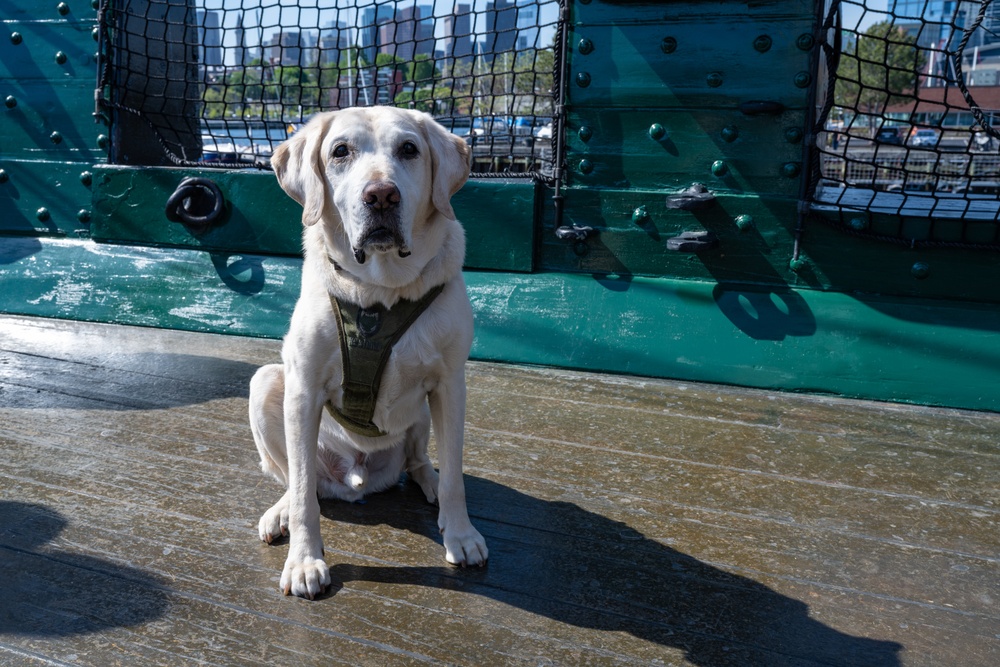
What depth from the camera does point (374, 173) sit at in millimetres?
2180

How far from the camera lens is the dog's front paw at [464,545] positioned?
7.53 ft

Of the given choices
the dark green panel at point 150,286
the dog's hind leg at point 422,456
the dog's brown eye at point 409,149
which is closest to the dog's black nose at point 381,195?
the dog's brown eye at point 409,149

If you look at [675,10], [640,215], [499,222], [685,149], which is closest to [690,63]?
[675,10]

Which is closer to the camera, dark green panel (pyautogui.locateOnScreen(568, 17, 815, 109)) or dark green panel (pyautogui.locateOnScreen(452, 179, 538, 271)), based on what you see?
dark green panel (pyautogui.locateOnScreen(568, 17, 815, 109))

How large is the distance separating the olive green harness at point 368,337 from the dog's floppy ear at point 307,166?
0.26 meters

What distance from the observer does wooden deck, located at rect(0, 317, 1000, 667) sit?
1936 mm

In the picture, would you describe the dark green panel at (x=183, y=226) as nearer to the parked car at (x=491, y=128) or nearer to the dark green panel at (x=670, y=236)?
the parked car at (x=491, y=128)

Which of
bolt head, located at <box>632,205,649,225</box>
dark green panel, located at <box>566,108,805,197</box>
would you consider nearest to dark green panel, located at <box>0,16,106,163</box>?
dark green panel, located at <box>566,108,805,197</box>

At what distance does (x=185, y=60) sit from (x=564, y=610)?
468cm

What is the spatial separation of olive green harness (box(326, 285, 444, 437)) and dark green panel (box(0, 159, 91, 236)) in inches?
142

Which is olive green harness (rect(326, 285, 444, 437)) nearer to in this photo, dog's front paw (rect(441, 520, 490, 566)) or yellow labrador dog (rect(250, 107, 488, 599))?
yellow labrador dog (rect(250, 107, 488, 599))

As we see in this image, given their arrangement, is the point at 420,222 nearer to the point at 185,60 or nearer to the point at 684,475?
the point at 684,475

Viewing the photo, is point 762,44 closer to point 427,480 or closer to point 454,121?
point 454,121

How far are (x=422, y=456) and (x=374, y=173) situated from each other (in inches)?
40.6
